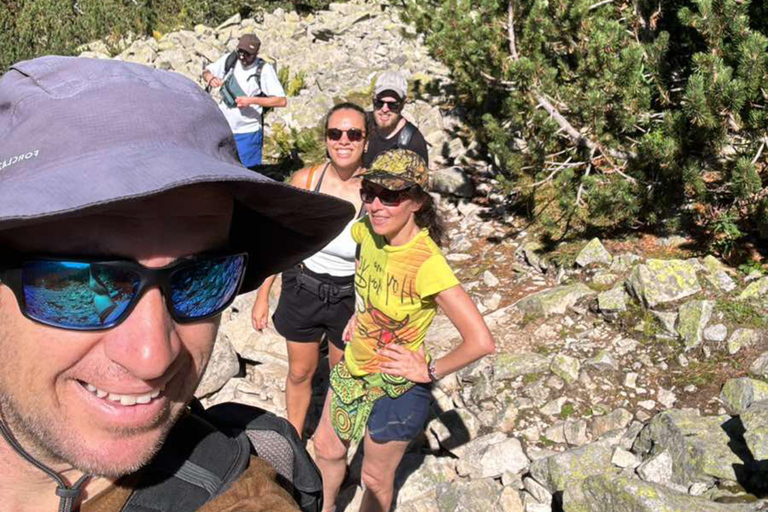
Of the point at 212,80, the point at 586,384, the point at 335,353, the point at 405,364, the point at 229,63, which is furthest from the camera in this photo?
the point at 229,63

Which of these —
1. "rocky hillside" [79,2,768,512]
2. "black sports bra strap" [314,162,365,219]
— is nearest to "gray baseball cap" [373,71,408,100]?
"black sports bra strap" [314,162,365,219]

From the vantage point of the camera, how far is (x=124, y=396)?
126cm

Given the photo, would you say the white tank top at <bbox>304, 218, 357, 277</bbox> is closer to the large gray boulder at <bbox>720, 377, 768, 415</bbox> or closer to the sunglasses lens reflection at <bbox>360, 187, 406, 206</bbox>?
the sunglasses lens reflection at <bbox>360, 187, 406, 206</bbox>

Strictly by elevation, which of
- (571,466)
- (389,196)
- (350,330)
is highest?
(389,196)

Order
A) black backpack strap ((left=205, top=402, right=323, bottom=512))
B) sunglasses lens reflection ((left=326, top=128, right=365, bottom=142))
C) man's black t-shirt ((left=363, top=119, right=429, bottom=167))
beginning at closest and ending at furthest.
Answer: black backpack strap ((left=205, top=402, right=323, bottom=512)), sunglasses lens reflection ((left=326, top=128, right=365, bottom=142)), man's black t-shirt ((left=363, top=119, right=429, bottom=167))

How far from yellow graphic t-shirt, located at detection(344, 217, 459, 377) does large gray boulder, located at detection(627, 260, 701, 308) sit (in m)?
2.90

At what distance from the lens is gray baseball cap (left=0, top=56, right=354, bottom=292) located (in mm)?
1048

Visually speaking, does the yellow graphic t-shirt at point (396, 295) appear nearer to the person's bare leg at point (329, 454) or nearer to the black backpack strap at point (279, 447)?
the person's bare leg at point (329, 454)

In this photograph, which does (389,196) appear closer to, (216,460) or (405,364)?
(405,364)

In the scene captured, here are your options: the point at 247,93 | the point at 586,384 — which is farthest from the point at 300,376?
the point at 247,93

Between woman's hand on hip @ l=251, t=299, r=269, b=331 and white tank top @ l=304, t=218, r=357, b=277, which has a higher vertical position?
white tank top @ l=304, t=218, r=357, b=277

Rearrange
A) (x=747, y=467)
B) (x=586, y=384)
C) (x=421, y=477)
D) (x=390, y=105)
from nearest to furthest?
(x=747, y=467)
(x=421, y=477)
(x=586, y=384)
(x=390, y=105)

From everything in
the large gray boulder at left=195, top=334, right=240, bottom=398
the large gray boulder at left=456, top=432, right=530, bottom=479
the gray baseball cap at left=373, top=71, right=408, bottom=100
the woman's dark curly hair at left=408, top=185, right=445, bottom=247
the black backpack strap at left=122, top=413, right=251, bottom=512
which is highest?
the black backpack strap at left=122, top=413, right=251, bottom=512

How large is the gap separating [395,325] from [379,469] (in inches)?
29.0
